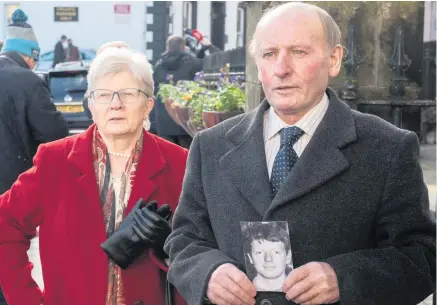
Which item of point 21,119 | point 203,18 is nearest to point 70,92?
point 203,18

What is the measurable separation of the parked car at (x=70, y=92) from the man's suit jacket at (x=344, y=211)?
18.4 metres

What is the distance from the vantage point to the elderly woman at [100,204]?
4.30 meters

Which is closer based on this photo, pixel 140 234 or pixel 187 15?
pixel 140 234

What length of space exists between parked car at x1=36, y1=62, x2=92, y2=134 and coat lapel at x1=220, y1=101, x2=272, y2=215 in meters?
18.3

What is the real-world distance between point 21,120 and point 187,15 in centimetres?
2833

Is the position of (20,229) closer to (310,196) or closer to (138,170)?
(138,170)

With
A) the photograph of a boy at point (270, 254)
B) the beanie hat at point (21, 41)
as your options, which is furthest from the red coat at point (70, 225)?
the beanie hat at point (21, 41)

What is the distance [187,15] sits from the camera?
35.1m

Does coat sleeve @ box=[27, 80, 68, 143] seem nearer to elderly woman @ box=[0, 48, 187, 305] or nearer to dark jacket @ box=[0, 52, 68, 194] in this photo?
dark jacket @ box=[0, 52, 68, 194]

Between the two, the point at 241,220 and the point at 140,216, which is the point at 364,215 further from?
the point at 140,216

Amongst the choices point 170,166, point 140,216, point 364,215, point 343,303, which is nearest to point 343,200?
point 364,215

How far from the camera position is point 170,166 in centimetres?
460

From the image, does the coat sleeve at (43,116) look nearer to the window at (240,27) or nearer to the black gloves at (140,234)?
the black gloves at (140,234)

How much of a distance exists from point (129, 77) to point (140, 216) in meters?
0.64
